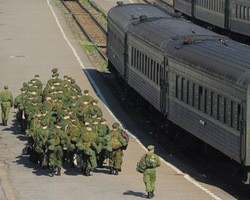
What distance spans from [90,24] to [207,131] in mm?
33615

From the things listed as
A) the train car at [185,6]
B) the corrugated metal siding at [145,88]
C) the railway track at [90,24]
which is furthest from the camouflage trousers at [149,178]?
the train car at [185,6]

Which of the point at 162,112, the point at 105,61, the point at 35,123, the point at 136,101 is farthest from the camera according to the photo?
the point at 105,61

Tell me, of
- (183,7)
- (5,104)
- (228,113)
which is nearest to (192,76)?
(228,113)

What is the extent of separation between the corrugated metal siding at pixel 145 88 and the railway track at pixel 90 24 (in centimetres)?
1276

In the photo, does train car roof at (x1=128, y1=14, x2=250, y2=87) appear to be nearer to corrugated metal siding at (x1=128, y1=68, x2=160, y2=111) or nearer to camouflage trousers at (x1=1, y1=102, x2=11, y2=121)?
corrugated metal siding at (x1=128, y1=68, x2=160, y2=111)

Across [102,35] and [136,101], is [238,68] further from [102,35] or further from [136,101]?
[102,35]

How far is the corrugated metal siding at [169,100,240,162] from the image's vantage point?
23469 mm

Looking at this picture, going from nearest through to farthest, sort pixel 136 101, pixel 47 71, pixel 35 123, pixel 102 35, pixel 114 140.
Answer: pixel 114 140
pixel 35 123
pixel 136 101
pixel 47 71
pixel 102 35

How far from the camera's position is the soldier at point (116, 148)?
2486cm

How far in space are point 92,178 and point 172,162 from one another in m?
2.99

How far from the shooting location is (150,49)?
31500 millimetres

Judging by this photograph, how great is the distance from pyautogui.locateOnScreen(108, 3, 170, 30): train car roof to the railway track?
7.40 metres

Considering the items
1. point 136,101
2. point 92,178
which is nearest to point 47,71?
point 136,101

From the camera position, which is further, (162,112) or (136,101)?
(136,101)
